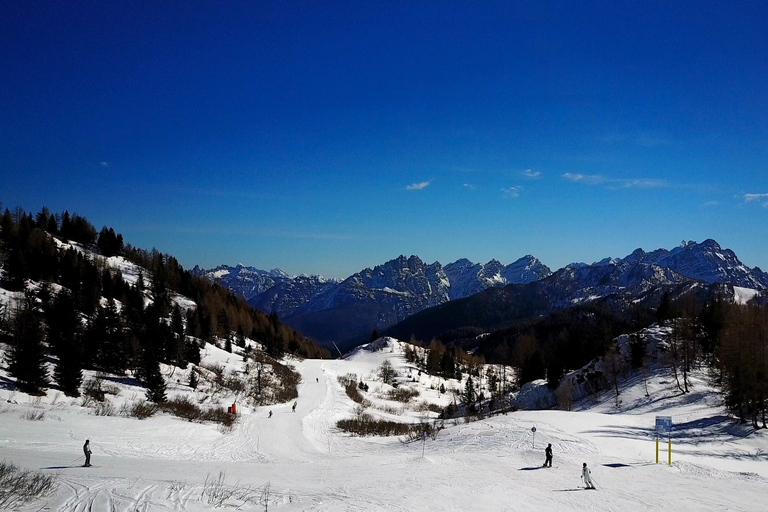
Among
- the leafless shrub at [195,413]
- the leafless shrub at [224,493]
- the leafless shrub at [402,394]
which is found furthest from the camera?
the leafless shrub at [402,394]

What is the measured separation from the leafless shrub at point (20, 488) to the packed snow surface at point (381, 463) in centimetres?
43

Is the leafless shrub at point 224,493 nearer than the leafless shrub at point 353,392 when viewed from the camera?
Yes

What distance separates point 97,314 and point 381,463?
44.9m

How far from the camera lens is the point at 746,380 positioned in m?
34.3

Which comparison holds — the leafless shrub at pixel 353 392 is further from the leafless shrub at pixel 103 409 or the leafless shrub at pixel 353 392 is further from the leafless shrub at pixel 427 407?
the leafless shrub at pixel 103 409

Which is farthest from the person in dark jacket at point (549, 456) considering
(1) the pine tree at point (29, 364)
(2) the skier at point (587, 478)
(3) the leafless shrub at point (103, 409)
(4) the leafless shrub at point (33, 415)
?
(1) the pine tree at point (29, 364)

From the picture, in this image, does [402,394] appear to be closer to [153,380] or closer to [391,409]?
[391,409]

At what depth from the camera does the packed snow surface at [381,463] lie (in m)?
16.7

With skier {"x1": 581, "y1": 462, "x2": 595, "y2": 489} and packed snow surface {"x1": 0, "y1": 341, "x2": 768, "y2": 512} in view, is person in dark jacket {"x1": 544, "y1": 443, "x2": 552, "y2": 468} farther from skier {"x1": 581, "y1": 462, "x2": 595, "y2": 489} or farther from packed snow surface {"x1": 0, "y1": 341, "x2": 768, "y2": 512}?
skier {"x1": 581, "y1": 462, "x2": 595, "y2": 489}

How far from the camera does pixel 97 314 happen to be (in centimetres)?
5216

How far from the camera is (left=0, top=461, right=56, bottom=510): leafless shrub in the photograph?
1262cm

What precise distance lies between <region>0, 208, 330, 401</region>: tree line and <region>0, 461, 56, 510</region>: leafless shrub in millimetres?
21454

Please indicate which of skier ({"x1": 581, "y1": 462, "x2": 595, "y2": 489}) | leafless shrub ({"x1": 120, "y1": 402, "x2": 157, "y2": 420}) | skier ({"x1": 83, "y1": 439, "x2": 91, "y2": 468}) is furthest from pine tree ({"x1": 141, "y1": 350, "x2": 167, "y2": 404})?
skier ({"x1": 581, "y1": 462, "x2": 595, "y2": 489})

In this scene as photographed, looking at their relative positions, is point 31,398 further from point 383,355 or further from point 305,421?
point 383,355
